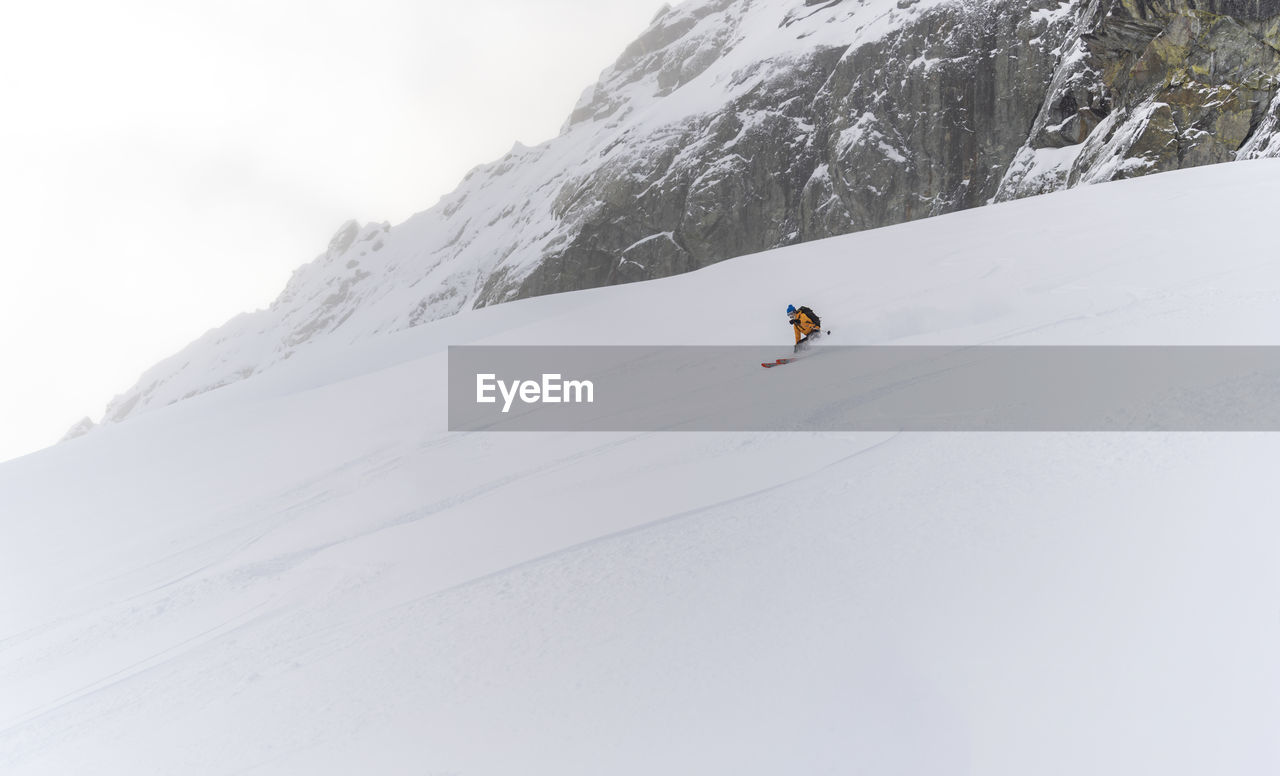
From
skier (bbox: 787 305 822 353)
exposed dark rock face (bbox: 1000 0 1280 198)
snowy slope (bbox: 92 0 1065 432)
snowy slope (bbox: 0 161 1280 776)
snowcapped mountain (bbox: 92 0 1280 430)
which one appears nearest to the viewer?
snowy slope (bbox: 0 161 1280 776)

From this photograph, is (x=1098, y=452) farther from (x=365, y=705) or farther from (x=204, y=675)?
(x=204, y=675)

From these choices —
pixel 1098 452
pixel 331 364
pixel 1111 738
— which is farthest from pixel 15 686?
pixel 331 364

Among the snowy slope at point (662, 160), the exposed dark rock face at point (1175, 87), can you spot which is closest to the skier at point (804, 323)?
the exposed dark rock face at point (1175, 87)

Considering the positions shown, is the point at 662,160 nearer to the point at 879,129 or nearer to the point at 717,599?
the point at 879,129

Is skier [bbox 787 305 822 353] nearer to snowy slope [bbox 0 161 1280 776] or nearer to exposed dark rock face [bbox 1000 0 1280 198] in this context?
snowy slope [bbox 0 161 1280 776]

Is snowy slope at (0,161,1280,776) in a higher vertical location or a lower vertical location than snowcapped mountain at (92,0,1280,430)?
lower

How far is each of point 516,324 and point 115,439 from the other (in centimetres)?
796

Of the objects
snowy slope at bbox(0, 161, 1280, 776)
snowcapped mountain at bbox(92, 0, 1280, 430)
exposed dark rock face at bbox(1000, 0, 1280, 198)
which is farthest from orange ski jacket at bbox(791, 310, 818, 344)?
exposed dark rock face at bbox(1000, 0, 1280, 198)

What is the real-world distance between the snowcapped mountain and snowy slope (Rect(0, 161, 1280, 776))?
3063 centimetres

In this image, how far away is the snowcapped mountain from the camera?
102 ft

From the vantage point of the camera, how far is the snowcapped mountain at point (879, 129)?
102 feet

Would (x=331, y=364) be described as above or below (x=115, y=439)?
above

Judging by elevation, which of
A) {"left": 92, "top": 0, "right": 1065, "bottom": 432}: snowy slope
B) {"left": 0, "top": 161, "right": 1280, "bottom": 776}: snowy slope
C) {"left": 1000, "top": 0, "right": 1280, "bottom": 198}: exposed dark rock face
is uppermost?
{"left": 92, "top": 0, "right": 1065, "bottom": 432}: snowy slope

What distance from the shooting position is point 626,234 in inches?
Answer: 2360
